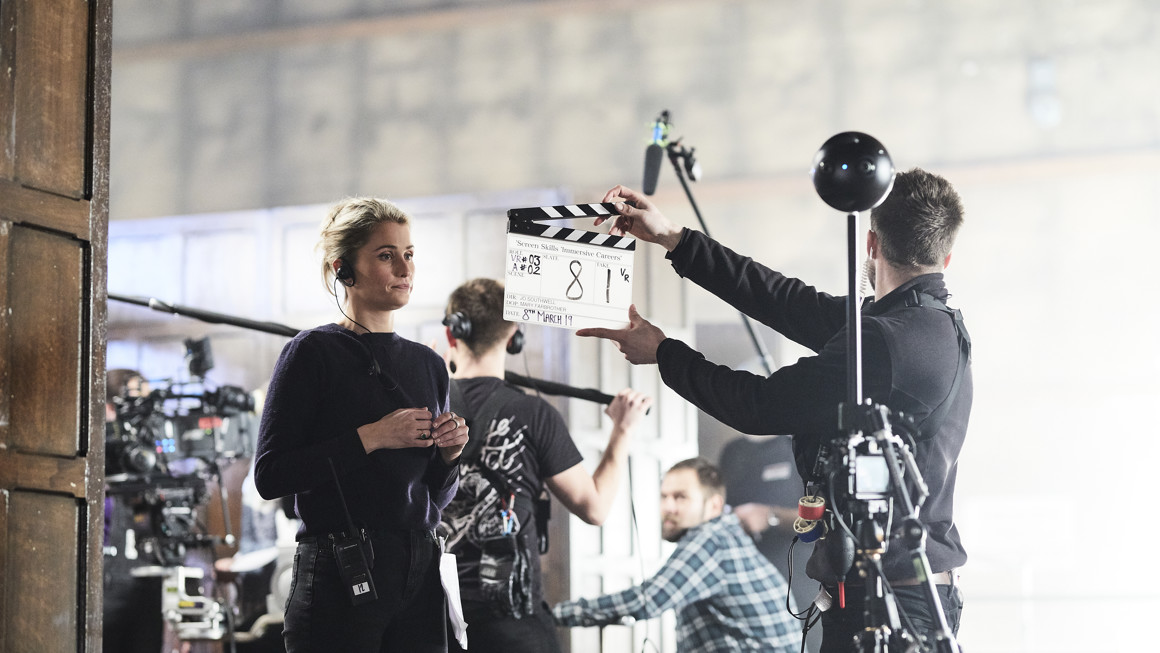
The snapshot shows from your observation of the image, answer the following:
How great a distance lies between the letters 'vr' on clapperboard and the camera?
7.97ft

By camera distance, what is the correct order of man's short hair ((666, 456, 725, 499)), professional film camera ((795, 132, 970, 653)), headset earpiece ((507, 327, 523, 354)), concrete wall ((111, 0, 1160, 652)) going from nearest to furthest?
professional film camera ((795, 132, 970, 653)) < headset earpiece ((507, 327, 523, 354)) < man's short hair ((666, 456, 725, 499)) < concrete wall ((111, 0, 1160, 652))

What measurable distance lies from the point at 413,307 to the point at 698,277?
10.7ft

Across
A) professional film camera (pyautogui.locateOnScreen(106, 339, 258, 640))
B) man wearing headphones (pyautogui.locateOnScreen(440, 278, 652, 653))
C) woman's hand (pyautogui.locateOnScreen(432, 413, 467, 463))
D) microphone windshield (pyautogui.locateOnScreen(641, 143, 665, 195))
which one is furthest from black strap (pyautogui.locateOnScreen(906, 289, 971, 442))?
professional film camera (pyautogui.locateOnScreen(106, 339, 258, 640))

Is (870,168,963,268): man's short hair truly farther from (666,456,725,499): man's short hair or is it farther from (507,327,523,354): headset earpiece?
(666,456,725,499): man's short hair

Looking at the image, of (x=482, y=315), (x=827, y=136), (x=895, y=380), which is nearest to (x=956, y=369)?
(x=895, y=380)

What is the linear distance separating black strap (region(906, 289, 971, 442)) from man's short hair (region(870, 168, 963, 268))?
0.08 meters

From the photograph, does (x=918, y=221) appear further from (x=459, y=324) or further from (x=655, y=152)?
(x=655, y=152)

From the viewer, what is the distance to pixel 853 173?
1932mm

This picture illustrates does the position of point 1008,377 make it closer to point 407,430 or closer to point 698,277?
point 698,277

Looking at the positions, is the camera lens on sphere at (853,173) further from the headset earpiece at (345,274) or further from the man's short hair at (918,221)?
the headset earpiece at (345,274)

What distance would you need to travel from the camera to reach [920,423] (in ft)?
7.06

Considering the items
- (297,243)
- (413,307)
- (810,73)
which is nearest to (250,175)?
(297,243)

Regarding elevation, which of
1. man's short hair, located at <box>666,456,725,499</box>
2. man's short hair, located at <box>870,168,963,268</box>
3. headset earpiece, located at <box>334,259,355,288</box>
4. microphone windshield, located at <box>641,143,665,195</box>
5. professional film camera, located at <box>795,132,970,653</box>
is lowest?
man's short hair, located at <box>666,456,725,499</box>

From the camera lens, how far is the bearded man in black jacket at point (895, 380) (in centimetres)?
210
